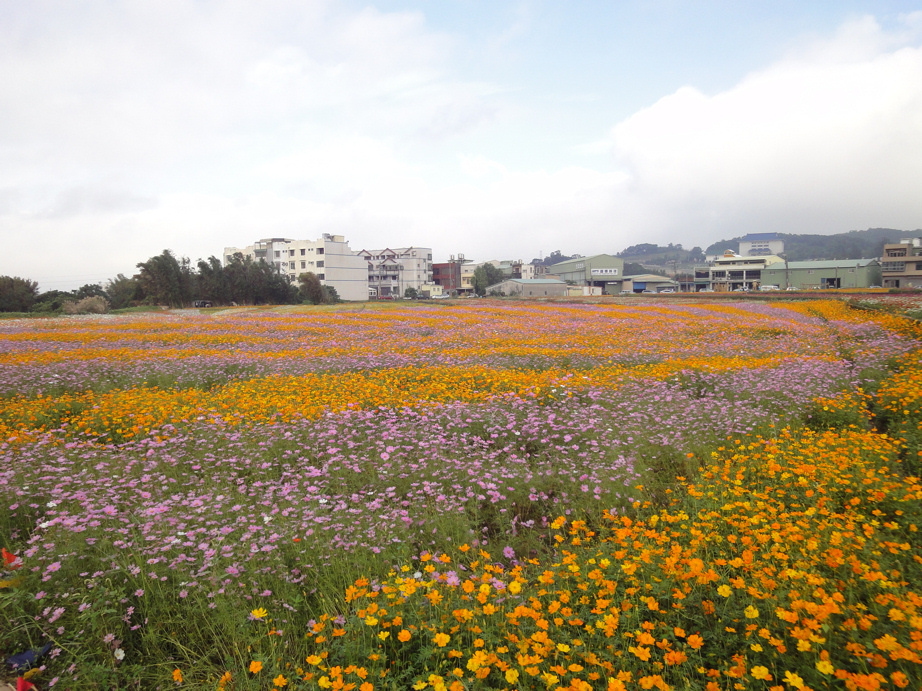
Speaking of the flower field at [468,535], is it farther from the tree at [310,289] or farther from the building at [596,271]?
the building at [596,271]

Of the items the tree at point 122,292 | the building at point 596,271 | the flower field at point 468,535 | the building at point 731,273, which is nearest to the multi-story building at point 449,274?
the building at point 596,271

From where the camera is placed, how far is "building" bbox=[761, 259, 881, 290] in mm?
81062

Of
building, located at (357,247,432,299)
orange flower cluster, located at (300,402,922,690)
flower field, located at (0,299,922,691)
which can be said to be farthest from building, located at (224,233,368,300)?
orange flower cluster, located at (300,402,922,690)

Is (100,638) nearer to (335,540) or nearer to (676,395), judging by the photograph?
(335,540)

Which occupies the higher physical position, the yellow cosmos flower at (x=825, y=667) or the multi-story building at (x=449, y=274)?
the multi-story building at (x=449, y=274)

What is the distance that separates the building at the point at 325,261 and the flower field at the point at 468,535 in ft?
274

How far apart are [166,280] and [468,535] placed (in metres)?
53.6

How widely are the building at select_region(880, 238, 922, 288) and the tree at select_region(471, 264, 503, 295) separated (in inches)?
2712

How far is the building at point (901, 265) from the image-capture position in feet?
247

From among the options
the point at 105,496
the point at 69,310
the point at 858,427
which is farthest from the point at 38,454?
the point at 69,310

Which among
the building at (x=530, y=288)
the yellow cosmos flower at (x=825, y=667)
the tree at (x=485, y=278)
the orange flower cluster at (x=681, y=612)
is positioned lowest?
the orange flower cluster at (x=681, y=612)

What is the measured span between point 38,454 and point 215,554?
11.5 feet

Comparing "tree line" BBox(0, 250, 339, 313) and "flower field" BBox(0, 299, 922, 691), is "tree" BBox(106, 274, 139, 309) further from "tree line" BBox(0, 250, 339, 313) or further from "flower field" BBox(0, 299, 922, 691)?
"flower field" BBox(0, 299, 922, 691)

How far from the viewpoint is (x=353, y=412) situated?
7.07m
